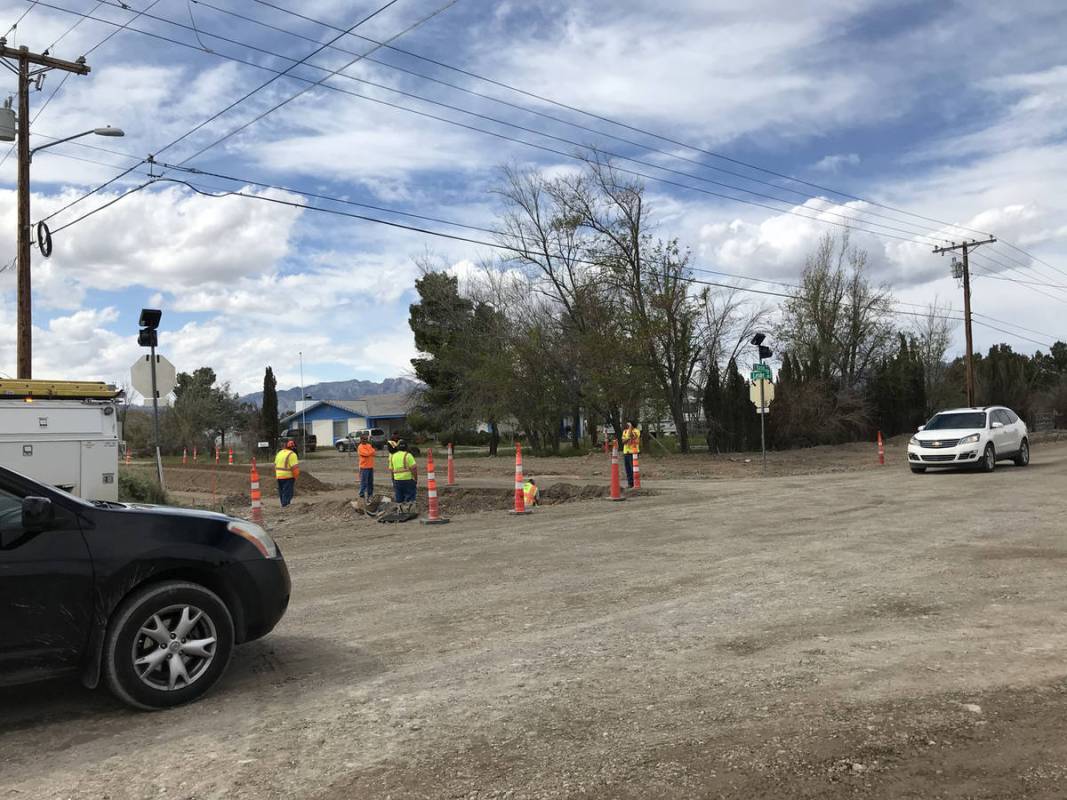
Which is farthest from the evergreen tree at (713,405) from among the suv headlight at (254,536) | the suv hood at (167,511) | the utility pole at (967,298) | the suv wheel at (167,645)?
the suv wheel at (167,645)

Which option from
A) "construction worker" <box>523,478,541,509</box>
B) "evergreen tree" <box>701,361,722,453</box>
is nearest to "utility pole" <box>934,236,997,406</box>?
"evergreen tree" <box>701,361,722,453</box>

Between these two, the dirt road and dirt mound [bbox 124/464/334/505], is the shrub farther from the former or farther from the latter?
the dirt road

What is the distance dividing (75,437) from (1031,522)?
14.6 metres

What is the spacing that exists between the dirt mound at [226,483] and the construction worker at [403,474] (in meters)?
8.00

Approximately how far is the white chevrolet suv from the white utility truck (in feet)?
58.4

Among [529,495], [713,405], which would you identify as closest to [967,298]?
[713,405]

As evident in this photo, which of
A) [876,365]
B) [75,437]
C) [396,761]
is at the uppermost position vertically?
[876,365]

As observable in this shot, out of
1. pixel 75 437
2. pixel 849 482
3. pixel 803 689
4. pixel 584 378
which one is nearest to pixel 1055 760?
pixel 803 689

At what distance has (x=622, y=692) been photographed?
503 centimetres

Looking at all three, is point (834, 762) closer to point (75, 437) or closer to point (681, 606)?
point (681, 606)

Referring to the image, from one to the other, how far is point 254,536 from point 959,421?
20557 millimetres

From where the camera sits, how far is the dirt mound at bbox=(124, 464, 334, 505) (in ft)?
87.0

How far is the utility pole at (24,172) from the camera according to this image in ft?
63.5

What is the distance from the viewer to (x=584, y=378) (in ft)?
133
